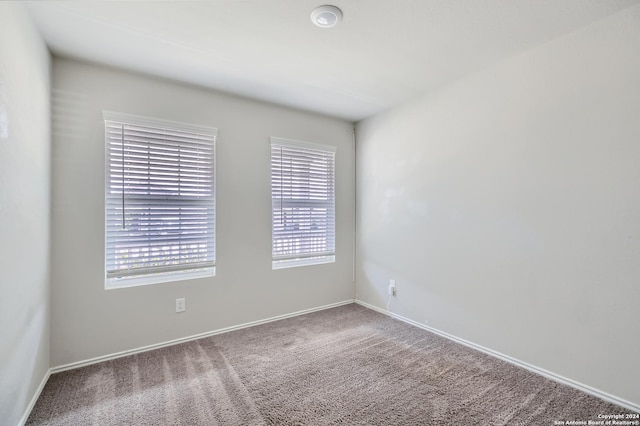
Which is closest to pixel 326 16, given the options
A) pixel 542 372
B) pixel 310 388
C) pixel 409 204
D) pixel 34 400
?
pixel 409 204

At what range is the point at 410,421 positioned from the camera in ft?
5.61

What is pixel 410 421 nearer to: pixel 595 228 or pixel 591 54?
pixel 595 228

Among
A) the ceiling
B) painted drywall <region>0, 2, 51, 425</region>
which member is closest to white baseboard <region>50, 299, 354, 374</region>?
painted drywall <region>0, 2, 51, 425</region>

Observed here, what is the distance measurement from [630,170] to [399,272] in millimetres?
2025

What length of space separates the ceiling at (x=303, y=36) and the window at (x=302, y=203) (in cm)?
89

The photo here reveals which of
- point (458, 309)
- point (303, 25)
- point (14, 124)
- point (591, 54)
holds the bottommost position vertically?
point (458, 309)

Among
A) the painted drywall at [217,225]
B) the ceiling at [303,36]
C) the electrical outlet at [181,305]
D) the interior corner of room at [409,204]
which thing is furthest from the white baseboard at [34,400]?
the ceiling at [303,36]

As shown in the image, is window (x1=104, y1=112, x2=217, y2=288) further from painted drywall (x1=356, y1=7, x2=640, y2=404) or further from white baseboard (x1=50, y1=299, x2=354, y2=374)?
painted drywall (x1=356, y1=7, x2=640, y2=404)

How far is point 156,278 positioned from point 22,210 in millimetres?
1150

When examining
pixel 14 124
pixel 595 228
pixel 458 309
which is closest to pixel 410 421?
pixel 458 309

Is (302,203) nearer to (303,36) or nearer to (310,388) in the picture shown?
(303,36)

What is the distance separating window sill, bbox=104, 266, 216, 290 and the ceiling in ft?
5.81

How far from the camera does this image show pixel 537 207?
7.23ft

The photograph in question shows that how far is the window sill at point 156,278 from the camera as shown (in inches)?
96.6
